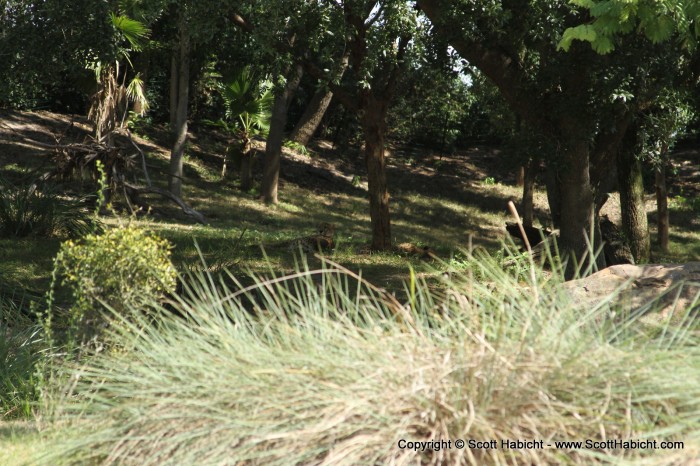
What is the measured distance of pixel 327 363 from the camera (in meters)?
3.74

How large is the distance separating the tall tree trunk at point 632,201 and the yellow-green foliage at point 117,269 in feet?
39.4

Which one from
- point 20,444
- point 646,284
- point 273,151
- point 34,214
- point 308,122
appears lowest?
point 20,444

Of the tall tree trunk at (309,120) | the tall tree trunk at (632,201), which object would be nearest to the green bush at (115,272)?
the tall tree trunk at (632,201)

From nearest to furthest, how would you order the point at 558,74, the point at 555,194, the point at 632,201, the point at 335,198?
the point at 558,74, the point at 555,194, the point at 632,201, the point at 335,198

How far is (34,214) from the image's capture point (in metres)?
13.3

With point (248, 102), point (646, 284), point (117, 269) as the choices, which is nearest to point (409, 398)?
point (117, 269)

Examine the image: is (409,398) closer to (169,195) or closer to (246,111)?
(169,195)

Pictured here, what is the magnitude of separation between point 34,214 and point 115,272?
348 inches

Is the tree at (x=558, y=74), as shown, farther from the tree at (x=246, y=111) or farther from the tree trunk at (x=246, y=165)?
the tree trunk at (x=246, y=165)

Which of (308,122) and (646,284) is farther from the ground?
(308,122)

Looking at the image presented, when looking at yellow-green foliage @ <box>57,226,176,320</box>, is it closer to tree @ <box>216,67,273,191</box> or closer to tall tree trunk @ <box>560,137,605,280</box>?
tall tree trunk @ <box>560,137,605,280</box>

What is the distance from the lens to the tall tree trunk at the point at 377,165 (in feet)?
47.7

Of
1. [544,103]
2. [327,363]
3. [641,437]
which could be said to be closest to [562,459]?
[641,437]

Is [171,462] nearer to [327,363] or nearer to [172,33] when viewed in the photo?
[327,363]
